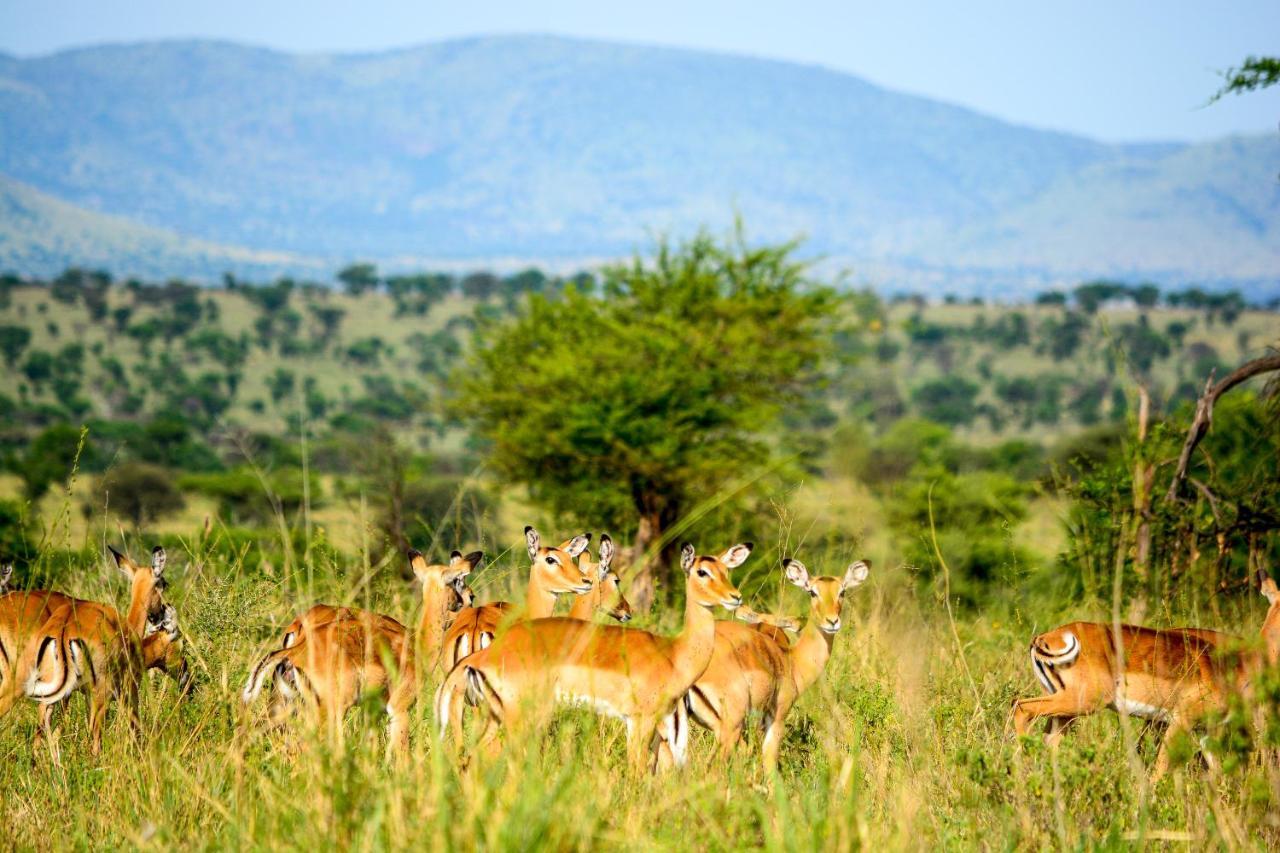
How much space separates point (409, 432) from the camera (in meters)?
70.9

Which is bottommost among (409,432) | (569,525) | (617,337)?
(409,432)

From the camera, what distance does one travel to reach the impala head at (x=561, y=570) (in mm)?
7617

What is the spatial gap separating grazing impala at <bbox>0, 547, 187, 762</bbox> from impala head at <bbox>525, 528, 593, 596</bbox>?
6.39 ft

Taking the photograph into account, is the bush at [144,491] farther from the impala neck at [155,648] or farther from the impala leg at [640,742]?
the impala leg at [640,742]

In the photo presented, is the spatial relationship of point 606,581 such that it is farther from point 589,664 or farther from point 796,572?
point 589,664

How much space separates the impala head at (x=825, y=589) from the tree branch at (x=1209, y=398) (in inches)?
134

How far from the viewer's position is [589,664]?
609 cm

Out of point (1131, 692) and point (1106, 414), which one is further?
point (1106, 414)

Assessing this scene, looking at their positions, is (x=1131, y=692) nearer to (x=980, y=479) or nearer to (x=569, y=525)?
(x=569, y=525)

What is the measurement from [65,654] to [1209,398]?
23.8 feet

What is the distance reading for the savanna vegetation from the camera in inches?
196

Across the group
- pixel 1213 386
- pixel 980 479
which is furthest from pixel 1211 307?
pixel 1213 386

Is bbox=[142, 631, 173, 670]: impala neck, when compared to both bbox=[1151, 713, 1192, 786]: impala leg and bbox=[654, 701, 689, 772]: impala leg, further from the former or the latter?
bbox=[1151, 713, 1192, 786]: impala leg

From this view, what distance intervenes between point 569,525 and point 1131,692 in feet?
57.5
